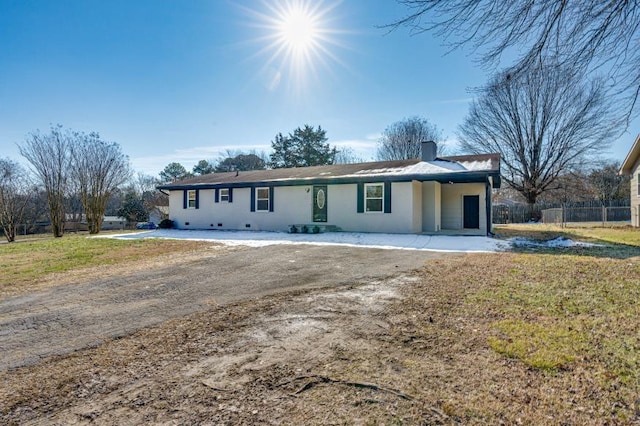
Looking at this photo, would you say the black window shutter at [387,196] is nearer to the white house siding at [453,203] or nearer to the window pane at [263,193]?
the white house siding at [453,203]

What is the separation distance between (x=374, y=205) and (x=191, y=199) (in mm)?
10226

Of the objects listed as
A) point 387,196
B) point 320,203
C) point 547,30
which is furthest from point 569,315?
point 320,203

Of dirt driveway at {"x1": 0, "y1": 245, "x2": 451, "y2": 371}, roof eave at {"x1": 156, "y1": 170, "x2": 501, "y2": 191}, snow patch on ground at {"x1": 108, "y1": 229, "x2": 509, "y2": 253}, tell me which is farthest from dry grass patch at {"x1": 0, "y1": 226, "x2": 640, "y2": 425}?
→ roof eave at {"x1": 156, "y1": 170, "x2": 501, "y2": 191}

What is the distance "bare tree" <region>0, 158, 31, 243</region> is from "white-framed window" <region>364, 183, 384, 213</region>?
2129 centimetres

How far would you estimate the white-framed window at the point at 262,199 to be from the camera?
1583cm

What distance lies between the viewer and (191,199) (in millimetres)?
17734

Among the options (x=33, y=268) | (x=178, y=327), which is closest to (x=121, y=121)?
(x=33, y=268)

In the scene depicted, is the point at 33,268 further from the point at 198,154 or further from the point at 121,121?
the point at 198,154

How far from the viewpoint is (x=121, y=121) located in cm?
1778

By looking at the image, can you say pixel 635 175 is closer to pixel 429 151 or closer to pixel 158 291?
pixel 429 151

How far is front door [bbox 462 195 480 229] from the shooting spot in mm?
15406

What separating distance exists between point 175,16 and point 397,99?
349 inches

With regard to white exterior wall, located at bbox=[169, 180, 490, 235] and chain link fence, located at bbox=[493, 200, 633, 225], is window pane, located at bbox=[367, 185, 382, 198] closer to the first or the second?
white exterior wall, located at bbox=[169, 180, 490, 235]

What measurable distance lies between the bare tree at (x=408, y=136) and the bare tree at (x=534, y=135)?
16.8ft
